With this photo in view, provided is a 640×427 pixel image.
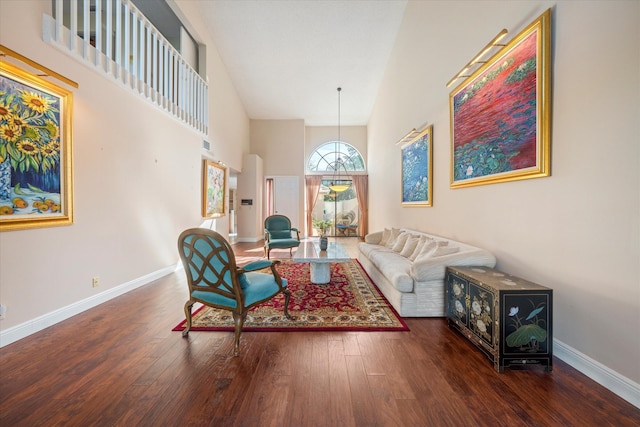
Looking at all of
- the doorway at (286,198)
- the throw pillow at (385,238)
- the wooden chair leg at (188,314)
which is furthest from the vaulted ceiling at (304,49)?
the wooden chair leg at (188,314)

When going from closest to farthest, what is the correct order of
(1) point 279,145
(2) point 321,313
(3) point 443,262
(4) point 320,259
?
1. (3) point 443,262
2. (2) point 321,313
3. (4) point 320,259
4. (1) point 279,145

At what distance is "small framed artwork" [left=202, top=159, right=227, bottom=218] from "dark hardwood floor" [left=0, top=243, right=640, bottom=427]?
3.63m

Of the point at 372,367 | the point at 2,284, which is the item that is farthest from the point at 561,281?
the point at 2,284

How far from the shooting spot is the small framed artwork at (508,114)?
1953 millimetres

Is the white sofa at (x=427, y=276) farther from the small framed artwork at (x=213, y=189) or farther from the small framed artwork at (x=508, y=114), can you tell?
the small framed artwork at (x=213, y=189)

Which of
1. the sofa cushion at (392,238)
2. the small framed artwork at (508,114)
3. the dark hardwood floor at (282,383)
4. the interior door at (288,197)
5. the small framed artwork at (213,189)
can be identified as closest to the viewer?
the dark hardwood floor at (282,383)

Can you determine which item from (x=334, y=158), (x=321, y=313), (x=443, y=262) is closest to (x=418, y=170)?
(x=443, y=262)

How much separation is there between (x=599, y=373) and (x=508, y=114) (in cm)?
204

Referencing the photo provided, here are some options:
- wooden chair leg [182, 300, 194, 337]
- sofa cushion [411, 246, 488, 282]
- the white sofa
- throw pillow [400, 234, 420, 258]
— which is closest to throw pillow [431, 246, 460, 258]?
the white sofa

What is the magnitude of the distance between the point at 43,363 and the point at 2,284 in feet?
2.55

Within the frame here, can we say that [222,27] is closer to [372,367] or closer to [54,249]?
[54,249]

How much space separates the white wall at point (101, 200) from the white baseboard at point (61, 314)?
0.09 ft

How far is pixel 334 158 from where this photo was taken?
9859mm

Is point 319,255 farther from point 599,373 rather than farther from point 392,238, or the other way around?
point 599,373
